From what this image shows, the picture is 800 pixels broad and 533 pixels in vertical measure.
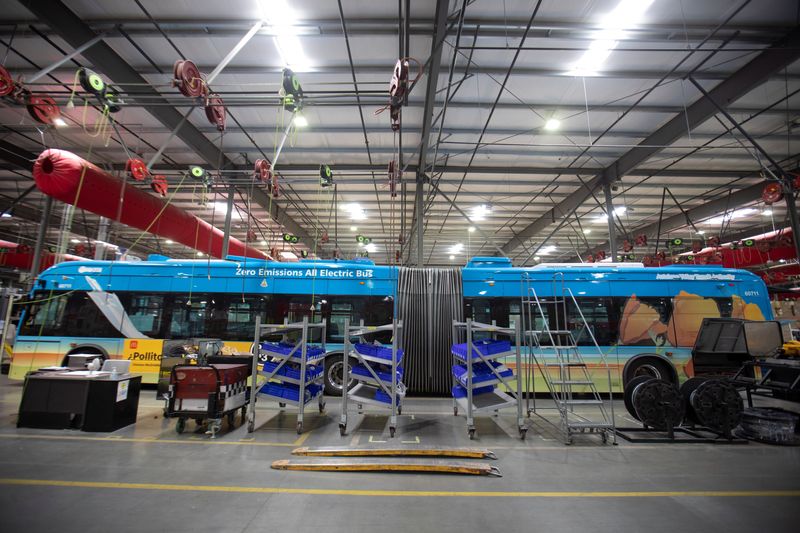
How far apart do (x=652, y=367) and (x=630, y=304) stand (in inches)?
56.0

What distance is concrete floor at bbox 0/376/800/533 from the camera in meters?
2.86

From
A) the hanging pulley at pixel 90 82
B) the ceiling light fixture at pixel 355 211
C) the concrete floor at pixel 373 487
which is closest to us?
the concrete floor at pixel 373 487

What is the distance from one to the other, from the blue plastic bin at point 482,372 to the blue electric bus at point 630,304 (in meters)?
2.02

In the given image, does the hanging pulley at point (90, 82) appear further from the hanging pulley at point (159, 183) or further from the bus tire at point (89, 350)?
the bus tire at point (89, 350)

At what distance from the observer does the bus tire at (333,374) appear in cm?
752

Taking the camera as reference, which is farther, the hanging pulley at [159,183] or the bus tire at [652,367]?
the hanging pulley at [159,183]

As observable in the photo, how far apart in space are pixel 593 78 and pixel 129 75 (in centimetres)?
1064

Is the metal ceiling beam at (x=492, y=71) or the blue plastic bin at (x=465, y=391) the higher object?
the metal ceiling beam at (x=492, y=71)

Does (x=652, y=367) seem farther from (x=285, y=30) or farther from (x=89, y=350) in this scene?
(x=89, y=350)

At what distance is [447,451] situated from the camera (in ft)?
14.1

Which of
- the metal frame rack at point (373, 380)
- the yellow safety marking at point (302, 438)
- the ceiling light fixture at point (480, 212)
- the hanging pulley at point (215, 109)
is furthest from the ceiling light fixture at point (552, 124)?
the yellow safety marking at point (302, 438)

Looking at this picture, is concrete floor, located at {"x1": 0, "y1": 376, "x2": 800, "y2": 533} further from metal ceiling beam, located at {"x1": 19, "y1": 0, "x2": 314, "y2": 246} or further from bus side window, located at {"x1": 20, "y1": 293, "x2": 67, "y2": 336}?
metal ceiling beam, located at {"x1": 19, "y1": 0, "x2": 314, "y2": 246}

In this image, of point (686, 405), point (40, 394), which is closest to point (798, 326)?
point (686, 405)

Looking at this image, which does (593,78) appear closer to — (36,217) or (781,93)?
(781,93)
